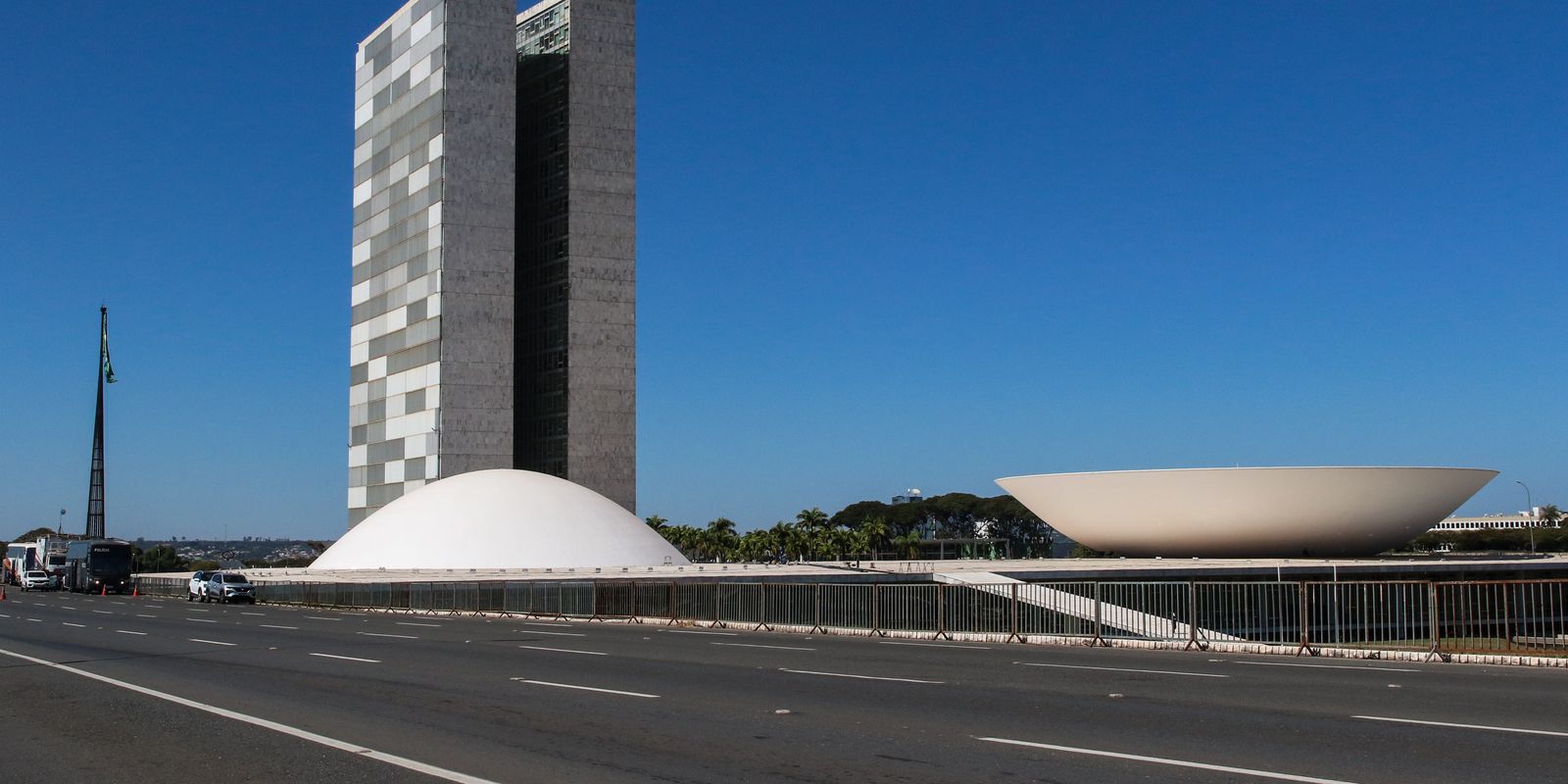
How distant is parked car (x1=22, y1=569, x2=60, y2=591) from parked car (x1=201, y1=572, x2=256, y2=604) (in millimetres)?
25806

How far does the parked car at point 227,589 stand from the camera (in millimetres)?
53375

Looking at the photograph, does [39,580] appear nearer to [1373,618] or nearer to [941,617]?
[941,617]

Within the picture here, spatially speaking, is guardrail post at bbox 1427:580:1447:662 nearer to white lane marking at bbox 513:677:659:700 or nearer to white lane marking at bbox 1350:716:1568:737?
white lane marking at bbox 1350:716:1568:737

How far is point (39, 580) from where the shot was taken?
73.6 meters

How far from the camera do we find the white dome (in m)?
73.3

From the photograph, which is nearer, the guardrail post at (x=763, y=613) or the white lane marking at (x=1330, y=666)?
the white lane marking at (x=1330, y=666)

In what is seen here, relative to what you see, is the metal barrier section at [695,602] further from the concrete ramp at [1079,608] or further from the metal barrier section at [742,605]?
the concrete ramp at [1079,608]

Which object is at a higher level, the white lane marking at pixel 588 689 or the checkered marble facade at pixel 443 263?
the checkered marble facade at pixel 443 263

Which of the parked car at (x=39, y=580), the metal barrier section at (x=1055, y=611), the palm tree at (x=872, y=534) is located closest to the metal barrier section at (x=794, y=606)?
the metal barrier section at (x=1055, y=611)

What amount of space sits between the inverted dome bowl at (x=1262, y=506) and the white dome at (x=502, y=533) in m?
27.3

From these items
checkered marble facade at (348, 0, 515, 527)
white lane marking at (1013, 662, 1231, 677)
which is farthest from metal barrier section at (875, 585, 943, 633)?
checkered marble facade at (348, 0, 515, 527)

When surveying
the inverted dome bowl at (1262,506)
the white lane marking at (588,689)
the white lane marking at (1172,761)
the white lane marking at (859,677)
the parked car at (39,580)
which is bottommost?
the parked car at (39,580)

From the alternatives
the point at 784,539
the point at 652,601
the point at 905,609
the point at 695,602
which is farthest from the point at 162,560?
the point at 905,609

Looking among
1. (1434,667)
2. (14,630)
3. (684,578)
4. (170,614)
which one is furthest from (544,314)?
(1434,667)
